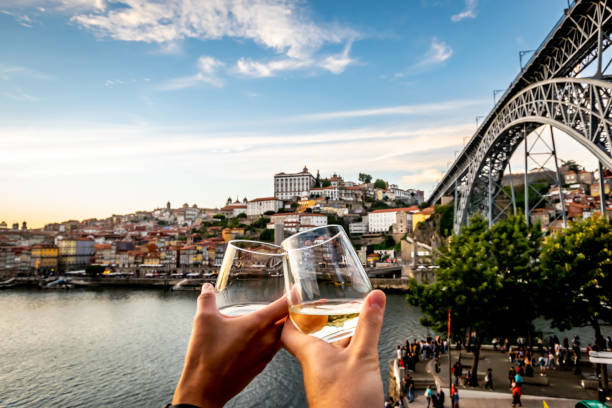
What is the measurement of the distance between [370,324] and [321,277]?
22 cm

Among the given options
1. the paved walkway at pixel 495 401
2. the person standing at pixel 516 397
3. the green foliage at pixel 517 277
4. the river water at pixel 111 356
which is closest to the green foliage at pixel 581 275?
the green foliage at pixel 517 277

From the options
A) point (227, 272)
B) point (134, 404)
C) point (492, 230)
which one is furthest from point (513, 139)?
point (227, 272)

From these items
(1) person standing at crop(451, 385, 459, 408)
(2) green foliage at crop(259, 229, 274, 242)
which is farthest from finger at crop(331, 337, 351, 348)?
(2) green foliage at crop(259, 229, 274, 242)

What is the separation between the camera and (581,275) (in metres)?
8.52

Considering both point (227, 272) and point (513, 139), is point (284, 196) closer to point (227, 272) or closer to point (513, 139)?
point (513, 139)

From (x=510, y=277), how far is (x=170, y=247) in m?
53.8

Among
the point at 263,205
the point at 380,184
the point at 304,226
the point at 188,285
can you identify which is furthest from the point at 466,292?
the point at 380,184

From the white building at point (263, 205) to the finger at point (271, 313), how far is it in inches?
2908

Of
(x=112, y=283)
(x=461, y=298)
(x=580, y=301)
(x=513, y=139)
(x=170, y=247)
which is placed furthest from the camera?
(x=170, y=247)

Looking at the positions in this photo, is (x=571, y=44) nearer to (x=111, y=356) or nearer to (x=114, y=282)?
(x=111, y=356)

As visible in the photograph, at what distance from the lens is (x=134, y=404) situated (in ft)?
35.6

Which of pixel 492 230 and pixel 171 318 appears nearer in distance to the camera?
pixel 492 230

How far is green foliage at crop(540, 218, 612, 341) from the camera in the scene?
8312 mm

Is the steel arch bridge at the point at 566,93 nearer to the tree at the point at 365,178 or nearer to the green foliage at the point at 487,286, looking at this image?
the green foliage at the point at 487,286
